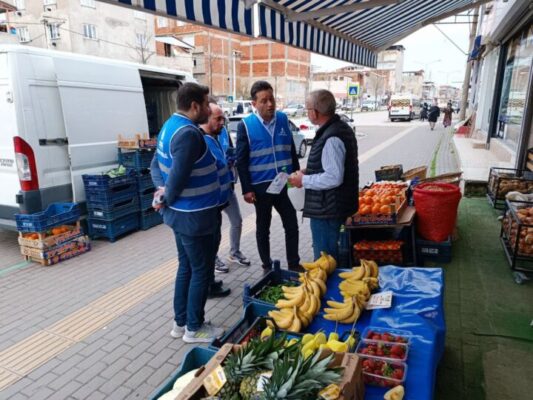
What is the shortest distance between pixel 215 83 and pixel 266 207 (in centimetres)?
5249

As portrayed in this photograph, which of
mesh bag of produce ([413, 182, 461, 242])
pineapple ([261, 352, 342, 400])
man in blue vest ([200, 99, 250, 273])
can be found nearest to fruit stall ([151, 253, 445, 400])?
pineapple ([261, 352, 342, 400])

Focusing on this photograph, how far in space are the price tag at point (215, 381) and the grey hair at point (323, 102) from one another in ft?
6.95

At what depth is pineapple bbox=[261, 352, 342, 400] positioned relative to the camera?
1.41 m

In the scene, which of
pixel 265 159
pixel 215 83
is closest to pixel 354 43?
pixel 265 159

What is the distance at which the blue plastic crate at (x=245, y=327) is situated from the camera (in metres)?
2.21

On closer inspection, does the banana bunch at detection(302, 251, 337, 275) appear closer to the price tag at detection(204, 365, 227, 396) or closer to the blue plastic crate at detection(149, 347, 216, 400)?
the blue plastic crate at detection(149, 347, 216, 400)

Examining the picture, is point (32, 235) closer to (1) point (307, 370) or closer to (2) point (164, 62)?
(1) point (307, 370)

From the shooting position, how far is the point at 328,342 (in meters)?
2.08

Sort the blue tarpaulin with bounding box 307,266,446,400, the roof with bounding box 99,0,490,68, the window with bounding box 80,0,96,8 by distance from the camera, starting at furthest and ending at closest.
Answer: the window with bounding box 80,0,96,8 → the roof with bounding box 99,0,490,68 → the blue tarpaulin with bounding box 307,266,446,400

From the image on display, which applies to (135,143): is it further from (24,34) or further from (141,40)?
(24,34)

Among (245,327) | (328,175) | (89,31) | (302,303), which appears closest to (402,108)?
(89,31)

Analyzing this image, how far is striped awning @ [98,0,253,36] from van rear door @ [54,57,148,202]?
283cm

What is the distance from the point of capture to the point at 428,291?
270 cm

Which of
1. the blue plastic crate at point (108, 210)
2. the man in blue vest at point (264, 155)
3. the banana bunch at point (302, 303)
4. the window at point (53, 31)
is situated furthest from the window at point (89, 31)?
the banana bunch at point (302, 303)
